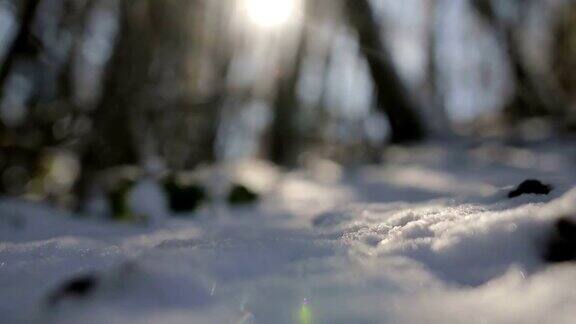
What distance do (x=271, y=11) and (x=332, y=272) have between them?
115 inches

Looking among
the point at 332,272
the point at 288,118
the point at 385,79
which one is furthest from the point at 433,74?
the point at 332,272

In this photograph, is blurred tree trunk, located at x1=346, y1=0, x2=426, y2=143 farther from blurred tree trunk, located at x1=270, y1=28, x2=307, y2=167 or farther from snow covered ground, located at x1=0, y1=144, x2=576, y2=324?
snow covered ground, located at x1=0, y1=144, x2=576, y2=324

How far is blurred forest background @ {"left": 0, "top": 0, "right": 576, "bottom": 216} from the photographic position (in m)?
2.55

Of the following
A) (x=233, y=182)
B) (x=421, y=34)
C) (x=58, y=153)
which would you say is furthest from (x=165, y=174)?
(x=421, y=34)

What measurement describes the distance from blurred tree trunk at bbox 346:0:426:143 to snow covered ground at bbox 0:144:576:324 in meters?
2.22

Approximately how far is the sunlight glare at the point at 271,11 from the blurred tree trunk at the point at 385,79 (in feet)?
1.55

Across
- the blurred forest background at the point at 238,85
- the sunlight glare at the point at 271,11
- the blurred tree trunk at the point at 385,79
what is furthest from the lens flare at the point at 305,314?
the sunlight glare at the point at 271,11

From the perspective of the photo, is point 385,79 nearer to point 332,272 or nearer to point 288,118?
point 288,118

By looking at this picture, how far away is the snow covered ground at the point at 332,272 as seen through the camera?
20.1 inches

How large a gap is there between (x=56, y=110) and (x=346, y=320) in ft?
8.73

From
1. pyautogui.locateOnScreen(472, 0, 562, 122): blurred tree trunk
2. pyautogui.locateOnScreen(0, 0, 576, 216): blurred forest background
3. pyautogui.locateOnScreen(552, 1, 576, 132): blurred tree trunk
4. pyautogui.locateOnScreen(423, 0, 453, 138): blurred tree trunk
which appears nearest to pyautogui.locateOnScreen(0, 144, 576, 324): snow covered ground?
pyautogui.locateOnScreen(0, 0, 576, 216): blurred forest background

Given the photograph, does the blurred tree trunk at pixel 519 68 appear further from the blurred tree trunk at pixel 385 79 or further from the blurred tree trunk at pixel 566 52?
the blurred tree trunk at pixel 385 79

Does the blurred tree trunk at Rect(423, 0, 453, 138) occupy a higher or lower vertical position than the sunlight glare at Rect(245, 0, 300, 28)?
lower

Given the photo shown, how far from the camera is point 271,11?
3342 millimetres
